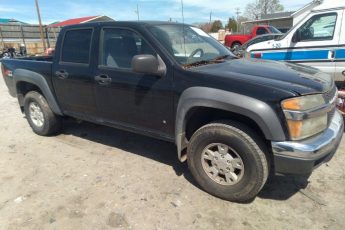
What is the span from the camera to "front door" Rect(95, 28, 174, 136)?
335cm

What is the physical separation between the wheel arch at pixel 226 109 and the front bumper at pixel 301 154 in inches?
4.2

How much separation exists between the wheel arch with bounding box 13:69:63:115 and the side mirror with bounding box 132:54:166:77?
2.10 meters

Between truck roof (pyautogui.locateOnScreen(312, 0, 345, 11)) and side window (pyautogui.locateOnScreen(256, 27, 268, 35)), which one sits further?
side window (pyautogui.locateOnScreen(256, 27, 268, 35))

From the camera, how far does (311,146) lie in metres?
2.62

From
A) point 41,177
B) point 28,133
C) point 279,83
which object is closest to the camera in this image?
point 279,83

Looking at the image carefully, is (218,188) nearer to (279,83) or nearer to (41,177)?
(279,83)

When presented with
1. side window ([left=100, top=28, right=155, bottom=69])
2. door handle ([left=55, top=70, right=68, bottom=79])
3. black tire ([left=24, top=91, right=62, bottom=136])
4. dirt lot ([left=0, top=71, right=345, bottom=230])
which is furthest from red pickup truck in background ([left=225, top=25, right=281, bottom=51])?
dirt lot ([left=0, top=71, right=345, bottom=230])

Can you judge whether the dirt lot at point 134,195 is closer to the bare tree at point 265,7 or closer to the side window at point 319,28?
the side window at point 319,28

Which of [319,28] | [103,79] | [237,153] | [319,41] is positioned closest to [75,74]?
[103,79]

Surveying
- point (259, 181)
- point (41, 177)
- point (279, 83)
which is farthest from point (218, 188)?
point (41, 177)

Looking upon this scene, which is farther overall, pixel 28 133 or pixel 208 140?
pixel 28 133

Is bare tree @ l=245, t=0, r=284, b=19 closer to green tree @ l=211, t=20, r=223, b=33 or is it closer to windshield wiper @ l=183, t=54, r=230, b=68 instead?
green tree @ l=211, t=20, r=223, b=33

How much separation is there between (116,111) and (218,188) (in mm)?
1599

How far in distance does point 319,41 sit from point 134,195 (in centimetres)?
488
